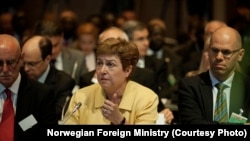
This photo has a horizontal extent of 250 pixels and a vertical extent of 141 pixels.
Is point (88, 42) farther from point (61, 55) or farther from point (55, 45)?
point (55, 45)

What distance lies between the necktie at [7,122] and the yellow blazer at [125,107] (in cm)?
41

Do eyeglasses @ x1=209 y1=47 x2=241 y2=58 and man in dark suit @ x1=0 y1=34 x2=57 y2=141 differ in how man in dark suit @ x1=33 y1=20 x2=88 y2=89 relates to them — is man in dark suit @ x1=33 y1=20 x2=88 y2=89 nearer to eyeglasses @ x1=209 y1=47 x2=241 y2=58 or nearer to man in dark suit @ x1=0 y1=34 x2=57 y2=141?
man in dark suit @ x1=0 y1=34 x2=57 y2=141

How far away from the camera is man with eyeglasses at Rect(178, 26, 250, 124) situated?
4.59 metres

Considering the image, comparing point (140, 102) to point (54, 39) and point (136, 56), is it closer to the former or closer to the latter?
point (136, 56)

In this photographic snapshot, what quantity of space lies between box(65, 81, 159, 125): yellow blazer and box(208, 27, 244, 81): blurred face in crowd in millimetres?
556

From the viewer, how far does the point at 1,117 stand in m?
4.42

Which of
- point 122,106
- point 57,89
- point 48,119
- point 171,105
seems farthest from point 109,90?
point 171,105

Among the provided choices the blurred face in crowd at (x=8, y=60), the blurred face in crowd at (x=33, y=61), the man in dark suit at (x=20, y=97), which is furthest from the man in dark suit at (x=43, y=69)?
the blurred face in crowd at (x=8, y=60)

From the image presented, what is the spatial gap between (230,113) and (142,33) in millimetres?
2776

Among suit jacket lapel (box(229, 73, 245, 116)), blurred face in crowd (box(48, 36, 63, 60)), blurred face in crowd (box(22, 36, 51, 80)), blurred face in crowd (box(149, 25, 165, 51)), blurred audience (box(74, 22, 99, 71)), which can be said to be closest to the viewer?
suit jacket lapel (box(229, 73, 245, 116))

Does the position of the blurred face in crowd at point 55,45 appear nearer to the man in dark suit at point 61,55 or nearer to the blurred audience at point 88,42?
the man in dark suit at point 61,55

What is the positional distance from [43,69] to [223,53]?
188 centimetres

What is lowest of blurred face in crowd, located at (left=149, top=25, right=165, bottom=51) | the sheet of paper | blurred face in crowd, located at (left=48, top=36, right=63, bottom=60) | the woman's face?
the sheet of paper

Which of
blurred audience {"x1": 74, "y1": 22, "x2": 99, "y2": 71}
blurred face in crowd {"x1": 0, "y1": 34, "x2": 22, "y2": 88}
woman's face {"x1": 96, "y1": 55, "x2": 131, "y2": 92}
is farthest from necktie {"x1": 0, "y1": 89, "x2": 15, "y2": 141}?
blurred audience {"x1": 74, "y1": 22, "x2": 99, "y2": 71}
